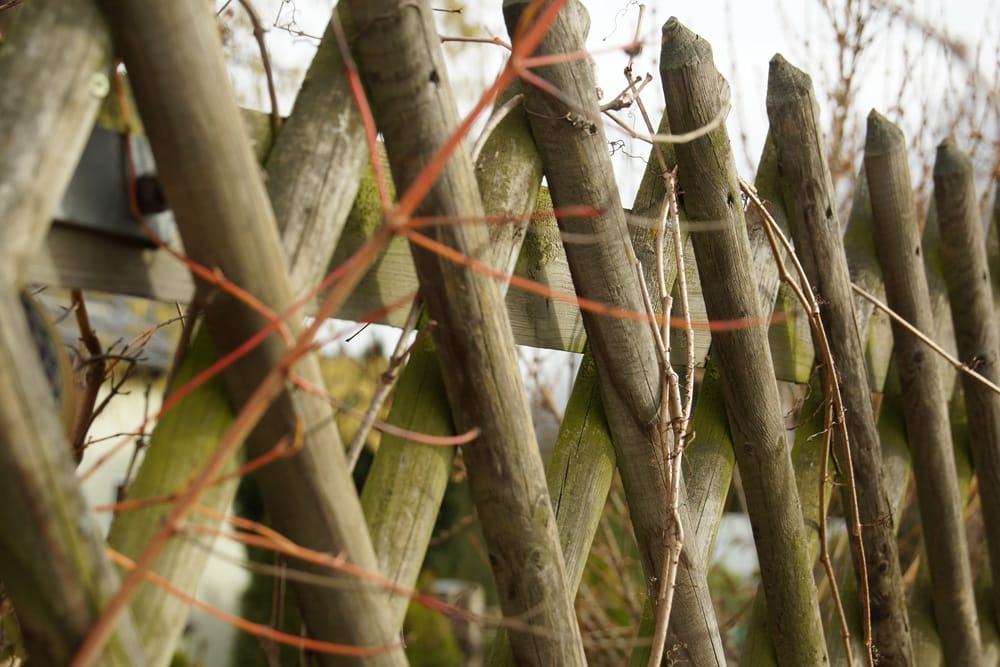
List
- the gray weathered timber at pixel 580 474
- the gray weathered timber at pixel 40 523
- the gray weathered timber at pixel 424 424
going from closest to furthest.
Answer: the gray weathered timber at pixel 40 523
the gray weathered timber at pixel 424 424
the gray weathered timber at pixel 580 474

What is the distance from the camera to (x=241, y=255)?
942 mm

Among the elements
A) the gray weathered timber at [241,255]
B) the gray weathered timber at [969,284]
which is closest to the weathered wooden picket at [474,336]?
the gray weathered timber at [241,255]

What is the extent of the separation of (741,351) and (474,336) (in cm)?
72

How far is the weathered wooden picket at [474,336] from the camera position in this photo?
845mm

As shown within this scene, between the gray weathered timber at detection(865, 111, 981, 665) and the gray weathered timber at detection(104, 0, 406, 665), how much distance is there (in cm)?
159

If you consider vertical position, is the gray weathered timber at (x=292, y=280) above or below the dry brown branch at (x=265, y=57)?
below

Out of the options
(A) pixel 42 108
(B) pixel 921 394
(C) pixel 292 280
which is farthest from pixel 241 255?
(B) pixel 921 394

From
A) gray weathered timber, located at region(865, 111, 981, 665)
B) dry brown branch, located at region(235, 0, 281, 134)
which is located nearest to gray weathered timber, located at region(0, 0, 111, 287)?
dry brown branch, located at region(235, 0, 281, 134)

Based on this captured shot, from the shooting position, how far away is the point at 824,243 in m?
1.91

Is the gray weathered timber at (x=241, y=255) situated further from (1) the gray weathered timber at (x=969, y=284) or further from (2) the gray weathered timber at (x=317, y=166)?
(1) the gray weathered timber at (x=969, y=284)

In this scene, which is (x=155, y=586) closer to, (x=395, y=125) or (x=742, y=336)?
(x=395, y=125)

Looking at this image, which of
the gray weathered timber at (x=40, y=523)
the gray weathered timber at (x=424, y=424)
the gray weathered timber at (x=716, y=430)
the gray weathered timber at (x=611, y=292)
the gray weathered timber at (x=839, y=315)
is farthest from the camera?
the gray weathered timber at (x=839, y=315)

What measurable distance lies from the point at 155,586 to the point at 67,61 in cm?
53

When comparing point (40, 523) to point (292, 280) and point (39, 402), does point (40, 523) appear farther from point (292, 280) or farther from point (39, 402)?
point (292, 280)
